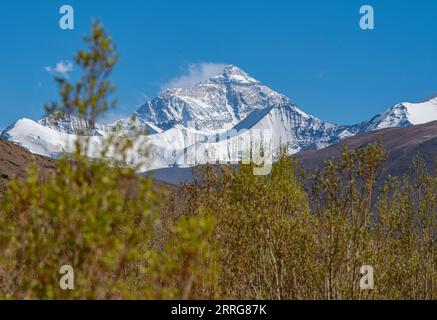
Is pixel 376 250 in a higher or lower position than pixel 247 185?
lower

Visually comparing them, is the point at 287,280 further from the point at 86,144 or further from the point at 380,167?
the point at 86,144

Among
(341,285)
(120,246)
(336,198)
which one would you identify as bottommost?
(341,285)

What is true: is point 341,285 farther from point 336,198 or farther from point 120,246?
point 120,246

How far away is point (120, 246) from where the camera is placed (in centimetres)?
989

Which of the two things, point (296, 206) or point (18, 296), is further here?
point (296, 206)

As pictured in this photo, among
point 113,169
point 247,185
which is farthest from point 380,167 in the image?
point 113,169

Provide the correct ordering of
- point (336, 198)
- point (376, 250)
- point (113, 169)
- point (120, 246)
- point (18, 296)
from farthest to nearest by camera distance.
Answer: point (376, 250)
point (336, 198)
point (18, 296)
point (113, 169)
point (120, 246)

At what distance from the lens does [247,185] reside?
21.5 m

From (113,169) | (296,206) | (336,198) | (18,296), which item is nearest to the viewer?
(113,169)

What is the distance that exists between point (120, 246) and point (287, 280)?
39.8ft

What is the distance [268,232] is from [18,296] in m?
9.62

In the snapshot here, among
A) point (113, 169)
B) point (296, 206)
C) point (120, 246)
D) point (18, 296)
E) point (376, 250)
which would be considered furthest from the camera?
point (296, 206)
